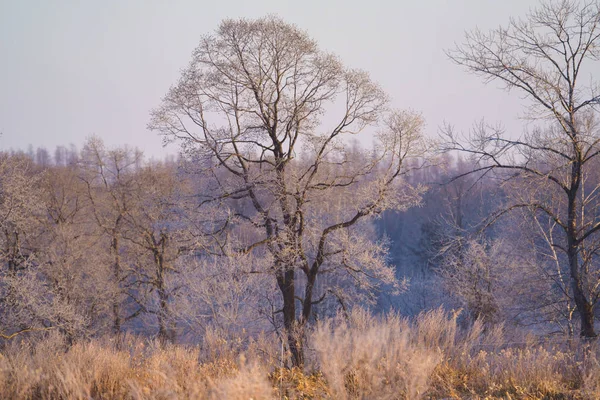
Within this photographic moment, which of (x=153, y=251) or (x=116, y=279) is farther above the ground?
(x=153, y=251)

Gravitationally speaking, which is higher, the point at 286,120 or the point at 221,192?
the point at 286,120

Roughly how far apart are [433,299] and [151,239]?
16.1 metres

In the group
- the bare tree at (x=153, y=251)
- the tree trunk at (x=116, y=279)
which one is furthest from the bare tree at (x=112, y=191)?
the bare tree at (x=153, y=251)

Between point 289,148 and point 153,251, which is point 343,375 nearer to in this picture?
point 289,148

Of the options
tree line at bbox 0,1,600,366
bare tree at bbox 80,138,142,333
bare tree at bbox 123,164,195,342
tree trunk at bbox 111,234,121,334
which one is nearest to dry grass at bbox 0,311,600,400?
tree line at bbox 0,1,600,366

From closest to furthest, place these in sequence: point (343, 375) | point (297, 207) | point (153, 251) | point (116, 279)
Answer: point (343, 375), point (297, 207), point (153, 251), point (116, 279)

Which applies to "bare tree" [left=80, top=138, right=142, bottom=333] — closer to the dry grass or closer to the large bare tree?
the large bare tree

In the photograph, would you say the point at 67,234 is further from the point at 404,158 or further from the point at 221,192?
the point at 404,158

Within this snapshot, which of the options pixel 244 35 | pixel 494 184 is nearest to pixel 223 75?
pixel 244 35

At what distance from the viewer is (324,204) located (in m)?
15.1

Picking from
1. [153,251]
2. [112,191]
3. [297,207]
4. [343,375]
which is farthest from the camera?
[112,191]

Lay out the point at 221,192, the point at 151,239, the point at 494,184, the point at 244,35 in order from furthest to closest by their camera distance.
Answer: the point at 151,239
the point at 221,192
the point at 244,35
the point at 494,184

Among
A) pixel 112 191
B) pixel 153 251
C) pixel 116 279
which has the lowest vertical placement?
pixel 116 279

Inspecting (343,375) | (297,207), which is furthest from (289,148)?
(343,375)
